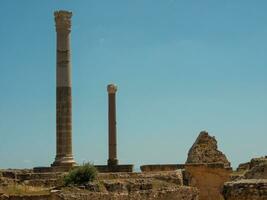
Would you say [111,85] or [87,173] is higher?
[111,85]

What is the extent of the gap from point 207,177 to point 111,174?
14.3 ft

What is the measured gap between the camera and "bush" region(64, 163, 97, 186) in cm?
2394

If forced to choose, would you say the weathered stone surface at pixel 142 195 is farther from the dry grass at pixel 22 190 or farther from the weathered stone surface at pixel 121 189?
the dry grass at pixel 22 190

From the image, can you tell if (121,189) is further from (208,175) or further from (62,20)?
(62,20)

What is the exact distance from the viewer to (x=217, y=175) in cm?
2803

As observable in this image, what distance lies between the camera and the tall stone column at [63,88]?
3180 cm

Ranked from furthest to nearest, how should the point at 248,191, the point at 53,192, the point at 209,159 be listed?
the point at 209,159, the point at 53,192, the point at 248,191

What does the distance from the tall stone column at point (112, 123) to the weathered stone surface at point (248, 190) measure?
88.6 feet

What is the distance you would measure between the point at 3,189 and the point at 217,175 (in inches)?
397

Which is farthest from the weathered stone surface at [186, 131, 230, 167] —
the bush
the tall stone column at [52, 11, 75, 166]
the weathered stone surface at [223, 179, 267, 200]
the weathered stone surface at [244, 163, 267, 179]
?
the weathered stone surface at [223, 179, 267, 200]

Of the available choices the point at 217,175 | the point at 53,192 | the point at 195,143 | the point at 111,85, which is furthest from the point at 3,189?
the point at 111,85

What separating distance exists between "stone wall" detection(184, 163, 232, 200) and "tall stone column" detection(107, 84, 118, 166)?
29.5 feet

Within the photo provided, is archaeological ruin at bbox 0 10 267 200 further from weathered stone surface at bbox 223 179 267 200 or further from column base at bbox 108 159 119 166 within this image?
weathered stone surface at bbox 223 179 267 200

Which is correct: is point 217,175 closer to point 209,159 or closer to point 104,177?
point 209,159
